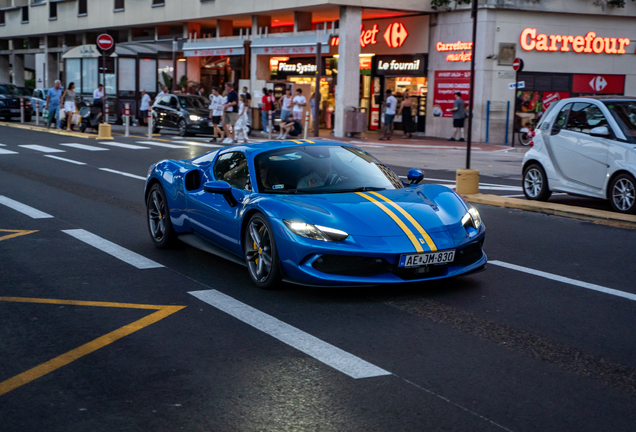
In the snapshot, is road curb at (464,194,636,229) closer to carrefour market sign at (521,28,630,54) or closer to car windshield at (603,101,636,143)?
car windshield at (603,101,636,143)

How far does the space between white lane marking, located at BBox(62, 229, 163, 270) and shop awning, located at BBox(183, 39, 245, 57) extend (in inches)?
1147

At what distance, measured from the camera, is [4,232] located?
9320mm

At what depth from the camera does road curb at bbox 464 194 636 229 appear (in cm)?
1046

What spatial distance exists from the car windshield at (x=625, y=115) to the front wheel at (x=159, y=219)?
21.3 ft

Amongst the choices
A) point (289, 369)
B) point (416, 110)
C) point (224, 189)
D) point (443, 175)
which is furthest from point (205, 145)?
point (289, 369)

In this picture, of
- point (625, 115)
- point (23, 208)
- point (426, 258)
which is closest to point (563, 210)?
point (625, 115)

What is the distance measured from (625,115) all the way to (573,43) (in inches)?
827

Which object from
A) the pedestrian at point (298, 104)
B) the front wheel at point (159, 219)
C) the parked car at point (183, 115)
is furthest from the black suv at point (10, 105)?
the front wheel at point (159, 219)

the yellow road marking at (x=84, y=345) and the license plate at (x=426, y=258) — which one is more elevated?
the license plate at (x=426, y=258)

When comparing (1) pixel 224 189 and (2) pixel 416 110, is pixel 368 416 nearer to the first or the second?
(1) pixel 224 189

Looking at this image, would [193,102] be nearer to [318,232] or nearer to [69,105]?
[69,105]

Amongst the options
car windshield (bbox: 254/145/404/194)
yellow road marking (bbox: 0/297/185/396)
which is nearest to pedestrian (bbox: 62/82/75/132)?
car windshield (bbox: 254/145/404/194)

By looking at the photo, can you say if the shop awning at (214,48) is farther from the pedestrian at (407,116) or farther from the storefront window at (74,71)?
the pedestrian at (407,116)

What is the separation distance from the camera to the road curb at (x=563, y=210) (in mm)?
10457
